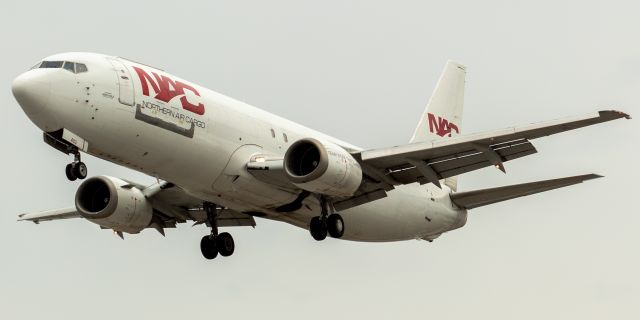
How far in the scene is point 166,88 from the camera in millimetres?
Answer: 39688

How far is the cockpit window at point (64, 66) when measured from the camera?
1508 inches

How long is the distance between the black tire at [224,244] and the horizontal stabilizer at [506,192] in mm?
7885

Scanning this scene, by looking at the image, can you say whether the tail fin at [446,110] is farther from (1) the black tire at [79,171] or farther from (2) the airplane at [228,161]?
(1) the black tire at [79,171]

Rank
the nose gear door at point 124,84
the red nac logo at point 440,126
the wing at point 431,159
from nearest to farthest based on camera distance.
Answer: the nose gear door at point 124,84, the wing at point 431,159, the red nac logo at point 440,126

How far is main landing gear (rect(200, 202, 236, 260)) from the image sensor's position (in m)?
45.3

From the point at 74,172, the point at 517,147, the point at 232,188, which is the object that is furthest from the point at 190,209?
the point at 517,147

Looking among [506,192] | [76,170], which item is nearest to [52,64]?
[76,170]

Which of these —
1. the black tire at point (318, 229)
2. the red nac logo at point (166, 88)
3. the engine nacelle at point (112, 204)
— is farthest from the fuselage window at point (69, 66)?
the black tire at point (318, 229)

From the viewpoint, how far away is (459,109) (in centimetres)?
5394

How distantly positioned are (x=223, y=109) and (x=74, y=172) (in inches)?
207

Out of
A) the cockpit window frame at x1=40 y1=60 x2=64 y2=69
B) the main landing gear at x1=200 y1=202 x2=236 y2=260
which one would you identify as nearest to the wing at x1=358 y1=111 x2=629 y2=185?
the main landing gear at x1=200 y1=202 x2=236 y2=260

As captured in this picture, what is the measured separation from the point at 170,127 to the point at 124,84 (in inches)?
70.7

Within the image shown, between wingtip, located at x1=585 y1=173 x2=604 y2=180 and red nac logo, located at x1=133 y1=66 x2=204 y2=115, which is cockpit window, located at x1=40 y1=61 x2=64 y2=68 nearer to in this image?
red nac logo, located at x1=133 y1=66 x2=204 y2=115

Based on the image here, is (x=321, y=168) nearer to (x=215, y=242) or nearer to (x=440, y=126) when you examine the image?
(x=215, y=242)
